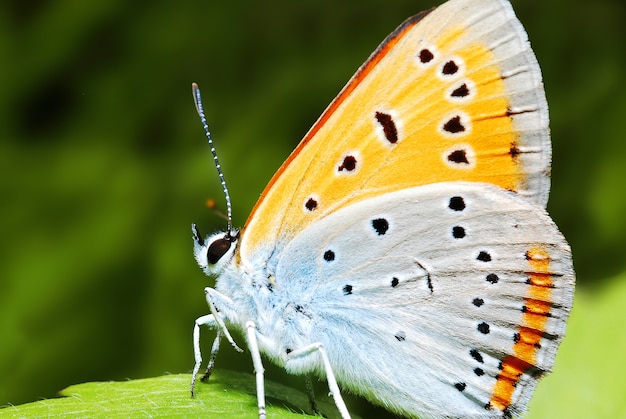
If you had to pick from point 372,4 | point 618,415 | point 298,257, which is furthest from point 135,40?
point 618,415

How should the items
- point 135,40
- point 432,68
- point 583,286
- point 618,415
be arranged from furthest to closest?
point 135,40, point 583,286, point 618,415, point 432,68

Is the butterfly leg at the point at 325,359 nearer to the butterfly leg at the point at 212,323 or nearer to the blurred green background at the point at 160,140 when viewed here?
the butterfly leg at the point at 212,323

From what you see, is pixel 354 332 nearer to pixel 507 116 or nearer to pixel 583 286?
pixel 507 116

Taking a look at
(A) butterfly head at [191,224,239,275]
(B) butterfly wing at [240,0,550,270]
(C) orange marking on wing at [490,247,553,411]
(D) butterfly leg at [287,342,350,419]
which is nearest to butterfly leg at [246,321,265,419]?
(D) butterfly leg at [287,342,350,419]

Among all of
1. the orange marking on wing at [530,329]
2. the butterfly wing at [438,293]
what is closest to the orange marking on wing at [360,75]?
the butterfly wing at [438,293]

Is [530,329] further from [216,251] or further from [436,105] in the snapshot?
[216,251]

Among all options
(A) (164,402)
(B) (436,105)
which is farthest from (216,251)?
(B) (436,105)

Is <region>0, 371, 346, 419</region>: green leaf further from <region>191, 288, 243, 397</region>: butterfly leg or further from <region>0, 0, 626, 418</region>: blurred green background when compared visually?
<region>0, 0, 626, 418</region>: blurred green background
